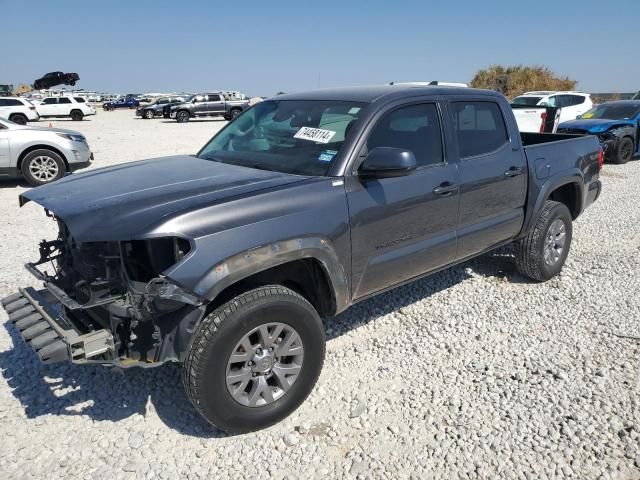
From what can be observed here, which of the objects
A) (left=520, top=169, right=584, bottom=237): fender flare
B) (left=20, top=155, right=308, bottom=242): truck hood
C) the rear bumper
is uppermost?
(left=20, top=155, right=308, bottom=242): truck hood

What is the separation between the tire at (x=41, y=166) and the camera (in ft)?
31.6

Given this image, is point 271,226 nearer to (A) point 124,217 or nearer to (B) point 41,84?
(A) point 124,217

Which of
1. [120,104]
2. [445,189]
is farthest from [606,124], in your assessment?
[120,104]

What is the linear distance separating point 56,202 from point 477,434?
272cm

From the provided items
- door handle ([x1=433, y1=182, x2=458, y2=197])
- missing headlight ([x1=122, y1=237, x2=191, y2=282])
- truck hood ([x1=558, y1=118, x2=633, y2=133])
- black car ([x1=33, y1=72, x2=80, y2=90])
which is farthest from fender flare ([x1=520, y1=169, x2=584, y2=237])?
black car ([x1=33, y1=72, x2=80, y2=90])

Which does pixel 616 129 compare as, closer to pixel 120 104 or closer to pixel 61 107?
pixel 61 107

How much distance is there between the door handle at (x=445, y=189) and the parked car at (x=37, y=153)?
331 inches

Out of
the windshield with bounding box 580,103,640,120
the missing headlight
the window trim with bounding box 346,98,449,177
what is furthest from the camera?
the windshield with bounding box 580,103,640,120

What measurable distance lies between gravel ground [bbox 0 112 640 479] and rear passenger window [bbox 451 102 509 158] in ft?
4.60

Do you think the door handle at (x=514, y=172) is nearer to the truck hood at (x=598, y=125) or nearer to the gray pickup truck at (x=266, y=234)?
the gray pickup truck at (x=266, y=234)

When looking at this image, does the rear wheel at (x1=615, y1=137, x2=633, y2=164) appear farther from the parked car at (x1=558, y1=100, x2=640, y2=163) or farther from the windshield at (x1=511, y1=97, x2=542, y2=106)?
the windshield at (x1=511, y1=97, x2=542, y2=106)

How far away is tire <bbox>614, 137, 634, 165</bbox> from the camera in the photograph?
12500 mm

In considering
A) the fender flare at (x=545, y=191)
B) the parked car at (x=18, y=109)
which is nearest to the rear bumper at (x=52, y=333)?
the fender flare at (x=545, y=191)

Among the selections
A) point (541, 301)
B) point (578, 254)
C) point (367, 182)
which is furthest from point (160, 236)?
point (578, 254)
